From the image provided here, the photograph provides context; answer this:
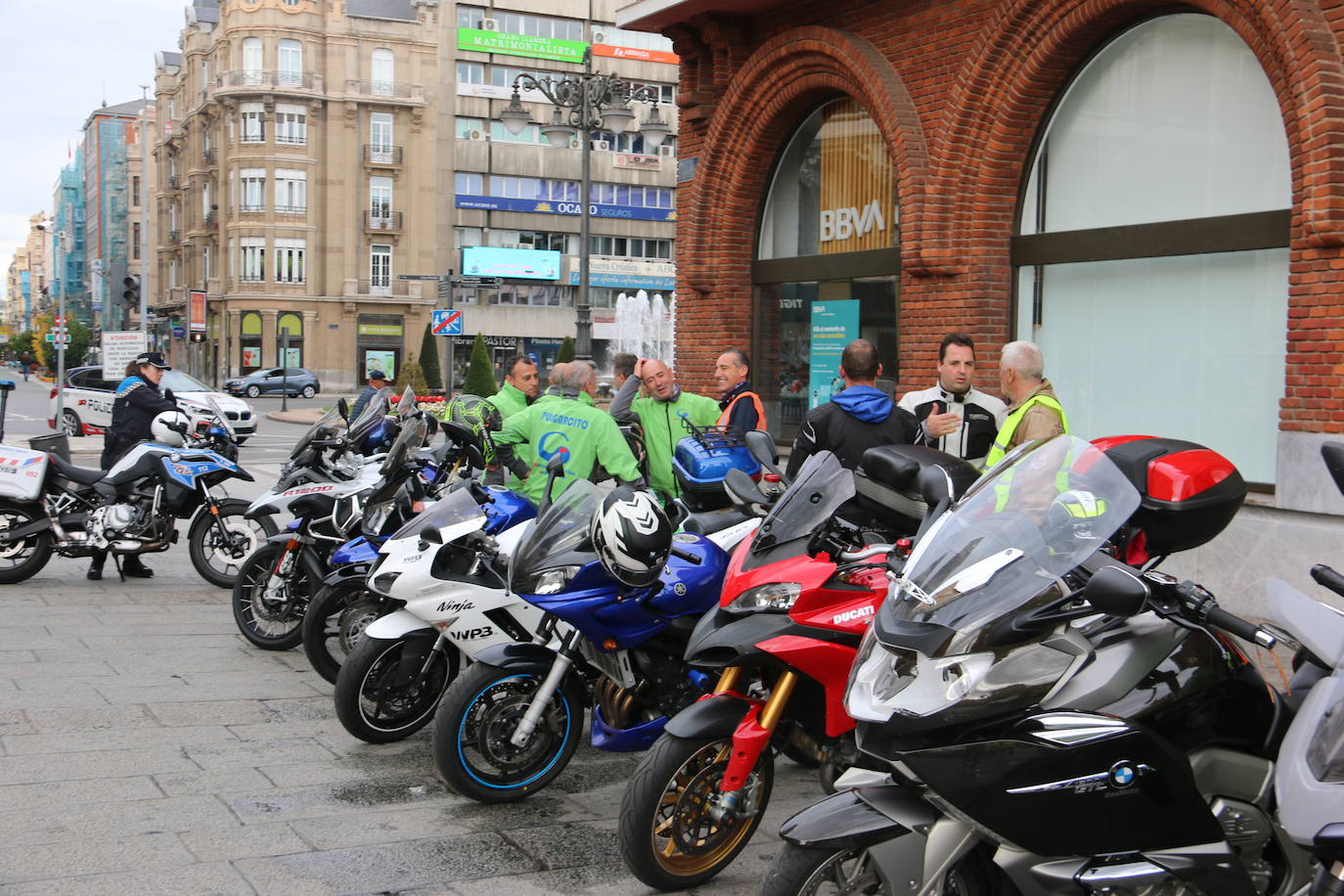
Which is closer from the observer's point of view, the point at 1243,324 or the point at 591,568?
the point at 591,568

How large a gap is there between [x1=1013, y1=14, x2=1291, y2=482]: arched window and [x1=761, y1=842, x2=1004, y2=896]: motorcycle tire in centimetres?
631

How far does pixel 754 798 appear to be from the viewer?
14.3 ft

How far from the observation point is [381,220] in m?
62.9

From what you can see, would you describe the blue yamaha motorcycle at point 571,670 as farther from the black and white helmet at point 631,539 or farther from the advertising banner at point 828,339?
the advertising banner at point 828,339

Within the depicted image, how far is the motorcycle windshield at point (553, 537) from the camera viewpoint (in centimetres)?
484

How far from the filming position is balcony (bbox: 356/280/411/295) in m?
62.9

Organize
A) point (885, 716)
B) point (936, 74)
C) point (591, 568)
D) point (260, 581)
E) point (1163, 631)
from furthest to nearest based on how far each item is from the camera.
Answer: point (936, 74) → point (260, 581) → point (591, 568) → point (1163, 631) → point (885, 716)

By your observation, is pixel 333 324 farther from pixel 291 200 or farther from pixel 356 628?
pixel 356 628

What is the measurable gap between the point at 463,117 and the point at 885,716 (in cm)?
6480

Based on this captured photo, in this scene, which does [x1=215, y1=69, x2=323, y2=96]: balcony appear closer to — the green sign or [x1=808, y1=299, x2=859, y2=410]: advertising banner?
Result: the green sign

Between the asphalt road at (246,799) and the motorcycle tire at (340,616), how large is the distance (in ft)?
0.68

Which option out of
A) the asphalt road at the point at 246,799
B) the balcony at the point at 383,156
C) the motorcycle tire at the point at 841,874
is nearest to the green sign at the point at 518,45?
the balcony at the point at 383,156

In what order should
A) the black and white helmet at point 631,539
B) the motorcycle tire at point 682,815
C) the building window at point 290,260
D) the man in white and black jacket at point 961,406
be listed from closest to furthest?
the motorcycle tire at point 682,815 < the black and white helmet at point 631,539 < the man in white and black jacket at point 961,406 < the building window at point 290,260

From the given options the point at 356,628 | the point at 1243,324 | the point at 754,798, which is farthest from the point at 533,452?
the point at 1243,324
